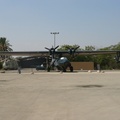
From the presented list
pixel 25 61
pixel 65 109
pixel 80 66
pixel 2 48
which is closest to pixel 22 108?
Result: pixel 65 109

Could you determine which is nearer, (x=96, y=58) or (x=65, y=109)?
(x=65, y=109)

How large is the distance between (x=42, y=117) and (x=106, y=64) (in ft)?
357

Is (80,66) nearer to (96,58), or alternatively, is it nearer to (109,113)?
(96,58)

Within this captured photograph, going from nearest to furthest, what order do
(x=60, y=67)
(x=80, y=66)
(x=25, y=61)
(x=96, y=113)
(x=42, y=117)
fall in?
(x=42, y=117), (x=96, y=113), (x=60, y=67), (x=80, y=66), (x=25, y=61)

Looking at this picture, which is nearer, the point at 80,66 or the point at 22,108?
the point at 22,108

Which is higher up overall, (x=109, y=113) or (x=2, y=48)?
(x=2, y=48)

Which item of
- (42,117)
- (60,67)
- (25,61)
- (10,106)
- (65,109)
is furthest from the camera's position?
(25,61)

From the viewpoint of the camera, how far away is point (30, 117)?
859cm

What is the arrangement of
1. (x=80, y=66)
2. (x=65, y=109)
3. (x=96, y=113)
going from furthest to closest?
(x=80, y=66) → (x=65, y=109) → (x=96, y=113)

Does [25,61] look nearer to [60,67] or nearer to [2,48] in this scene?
[2,48]

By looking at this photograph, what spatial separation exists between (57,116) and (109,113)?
1.59 metres

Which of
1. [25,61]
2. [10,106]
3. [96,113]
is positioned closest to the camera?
[96,113]

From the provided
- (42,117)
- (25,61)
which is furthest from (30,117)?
(25,61)

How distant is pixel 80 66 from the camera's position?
89500 millimetres
